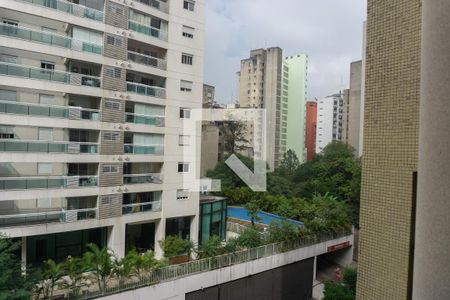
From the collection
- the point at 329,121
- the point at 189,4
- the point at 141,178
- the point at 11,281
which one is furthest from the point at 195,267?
the point at 329,121

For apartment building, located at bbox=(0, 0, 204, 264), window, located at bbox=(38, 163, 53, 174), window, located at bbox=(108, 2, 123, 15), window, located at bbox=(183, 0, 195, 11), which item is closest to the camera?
apartment building, located at bbox=(0, 0, 204, 264)

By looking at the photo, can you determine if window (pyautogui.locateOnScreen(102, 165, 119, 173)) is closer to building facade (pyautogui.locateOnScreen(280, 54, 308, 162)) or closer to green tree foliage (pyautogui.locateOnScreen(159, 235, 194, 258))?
green tree foliage (pyautogui.locateOnScreen(159, 235, 194, 258))

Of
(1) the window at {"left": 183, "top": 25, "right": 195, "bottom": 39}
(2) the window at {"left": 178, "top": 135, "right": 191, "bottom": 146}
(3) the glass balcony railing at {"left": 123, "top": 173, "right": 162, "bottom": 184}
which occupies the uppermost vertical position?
(1) the window at {"left": 183, "top": 25, "right": 195, "bottom": 39}

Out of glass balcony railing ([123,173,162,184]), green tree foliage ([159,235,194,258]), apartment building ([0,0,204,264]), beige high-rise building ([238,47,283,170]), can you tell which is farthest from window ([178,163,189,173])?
beige high-rise building ([238,47,283,170])

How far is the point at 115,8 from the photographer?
41.8ft

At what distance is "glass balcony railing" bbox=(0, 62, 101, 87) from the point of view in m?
10.6

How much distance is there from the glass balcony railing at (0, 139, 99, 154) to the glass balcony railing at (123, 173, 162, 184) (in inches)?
68.4

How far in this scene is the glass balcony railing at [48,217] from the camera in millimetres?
10863

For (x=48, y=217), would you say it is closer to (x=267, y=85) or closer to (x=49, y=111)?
(x=49, y=111)

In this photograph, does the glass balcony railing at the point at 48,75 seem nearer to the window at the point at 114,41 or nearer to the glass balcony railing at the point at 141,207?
the window at the point at 114,41

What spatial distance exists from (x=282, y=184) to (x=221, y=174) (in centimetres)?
470

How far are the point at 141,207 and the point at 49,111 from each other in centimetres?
507

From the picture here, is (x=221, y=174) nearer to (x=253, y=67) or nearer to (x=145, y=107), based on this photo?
(x=145, y=107)

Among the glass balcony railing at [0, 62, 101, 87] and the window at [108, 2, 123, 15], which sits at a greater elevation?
the window at [108, 2, 123, 15]
